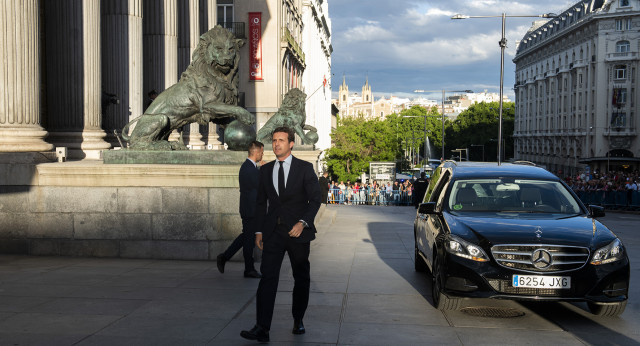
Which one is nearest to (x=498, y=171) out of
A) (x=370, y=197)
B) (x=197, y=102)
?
(x=197, y=102)

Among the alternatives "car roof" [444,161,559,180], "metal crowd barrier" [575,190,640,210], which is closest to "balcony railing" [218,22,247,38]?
"metal crowd barrier" [575,190,640,210]

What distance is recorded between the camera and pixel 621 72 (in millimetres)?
90688

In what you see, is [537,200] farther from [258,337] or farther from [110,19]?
[110,19]

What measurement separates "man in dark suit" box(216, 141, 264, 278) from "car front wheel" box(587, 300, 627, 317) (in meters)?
4.06

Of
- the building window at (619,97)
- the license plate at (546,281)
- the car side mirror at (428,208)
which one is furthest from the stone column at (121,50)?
the building window at (619,97)

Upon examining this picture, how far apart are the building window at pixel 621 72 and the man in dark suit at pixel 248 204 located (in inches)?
3569

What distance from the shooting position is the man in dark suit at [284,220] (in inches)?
243

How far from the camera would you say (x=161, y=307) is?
736cm

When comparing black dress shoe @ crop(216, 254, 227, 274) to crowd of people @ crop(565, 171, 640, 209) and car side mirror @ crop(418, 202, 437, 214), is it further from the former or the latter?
crowd of people @ crop(565, 171, 640, 209)

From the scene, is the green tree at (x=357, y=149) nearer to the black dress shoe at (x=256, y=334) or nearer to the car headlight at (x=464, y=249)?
the car headlight at (x=464, y=249)

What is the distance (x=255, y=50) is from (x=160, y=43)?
78.0ft

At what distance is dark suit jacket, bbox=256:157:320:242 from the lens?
6230mm

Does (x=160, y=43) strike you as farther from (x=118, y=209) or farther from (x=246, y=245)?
(x=246, y=245)

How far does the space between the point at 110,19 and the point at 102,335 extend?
12.4 m
